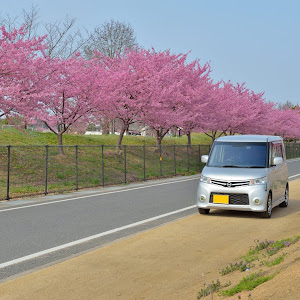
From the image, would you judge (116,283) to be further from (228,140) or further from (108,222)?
(228,140)

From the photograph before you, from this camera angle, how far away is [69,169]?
2609cm

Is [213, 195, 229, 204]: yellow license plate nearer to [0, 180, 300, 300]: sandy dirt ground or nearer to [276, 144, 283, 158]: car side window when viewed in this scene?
[0, 180, 300, 300]: sandy dirt ground

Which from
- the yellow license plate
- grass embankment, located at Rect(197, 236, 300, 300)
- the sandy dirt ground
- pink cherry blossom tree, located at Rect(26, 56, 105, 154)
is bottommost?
the sandy dirt ground

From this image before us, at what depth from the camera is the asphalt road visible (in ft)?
26.3

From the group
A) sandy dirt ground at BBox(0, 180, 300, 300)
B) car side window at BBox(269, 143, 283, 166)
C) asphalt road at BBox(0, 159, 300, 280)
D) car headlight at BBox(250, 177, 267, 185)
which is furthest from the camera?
car side window at BBox(269, 143, 283, 166)

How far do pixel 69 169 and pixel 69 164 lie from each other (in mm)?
1304

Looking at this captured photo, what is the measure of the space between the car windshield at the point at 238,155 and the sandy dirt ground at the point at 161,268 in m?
2.12

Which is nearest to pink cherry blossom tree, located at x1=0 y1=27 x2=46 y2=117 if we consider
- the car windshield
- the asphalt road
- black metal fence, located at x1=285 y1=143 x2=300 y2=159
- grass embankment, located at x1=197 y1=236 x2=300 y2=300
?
the asphalt road

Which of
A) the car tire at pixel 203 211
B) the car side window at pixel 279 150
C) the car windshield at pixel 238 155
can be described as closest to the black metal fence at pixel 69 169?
the car tire at pixel 203 211

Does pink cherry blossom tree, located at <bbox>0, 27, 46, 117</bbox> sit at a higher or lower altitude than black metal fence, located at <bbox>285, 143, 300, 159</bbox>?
higher

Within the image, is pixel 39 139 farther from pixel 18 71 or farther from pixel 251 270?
pixel 251 270

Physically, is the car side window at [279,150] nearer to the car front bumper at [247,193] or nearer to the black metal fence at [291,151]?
the car front bumper at [247,193]

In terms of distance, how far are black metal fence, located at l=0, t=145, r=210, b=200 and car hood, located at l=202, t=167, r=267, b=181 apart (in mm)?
7507

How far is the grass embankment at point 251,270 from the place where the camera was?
5.16 meters
